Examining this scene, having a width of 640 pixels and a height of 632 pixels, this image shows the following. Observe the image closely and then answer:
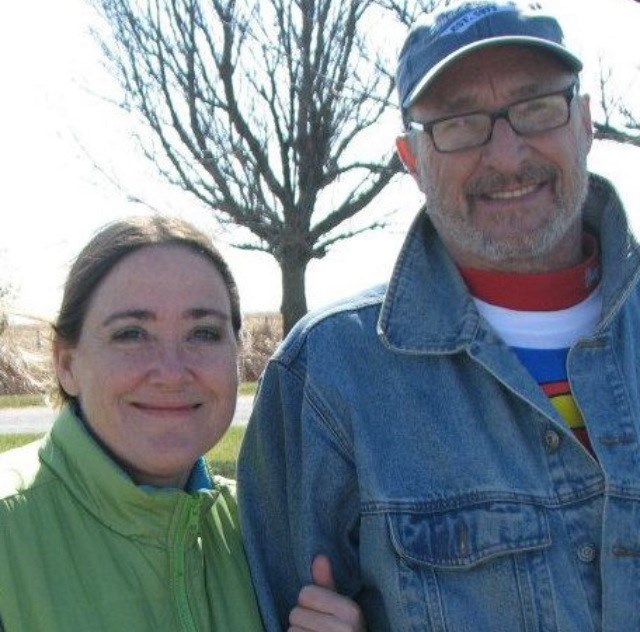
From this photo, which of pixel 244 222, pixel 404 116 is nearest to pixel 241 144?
pixel 244 222

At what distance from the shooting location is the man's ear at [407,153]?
2945 millimetres

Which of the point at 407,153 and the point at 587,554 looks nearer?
the point at 587,554

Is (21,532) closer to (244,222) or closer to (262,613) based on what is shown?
(262,613)

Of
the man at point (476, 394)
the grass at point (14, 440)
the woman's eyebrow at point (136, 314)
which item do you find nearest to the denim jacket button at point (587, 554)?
the man at point (476, 394)

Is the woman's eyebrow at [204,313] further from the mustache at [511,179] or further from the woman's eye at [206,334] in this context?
the mustache at [511,179]

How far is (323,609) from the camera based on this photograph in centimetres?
258

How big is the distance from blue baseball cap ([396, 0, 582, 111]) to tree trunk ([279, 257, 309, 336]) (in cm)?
1045

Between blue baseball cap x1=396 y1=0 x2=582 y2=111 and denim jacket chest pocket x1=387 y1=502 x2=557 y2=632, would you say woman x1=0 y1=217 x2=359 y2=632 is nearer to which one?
denim jacket chest pocket x1=387 y1=502 x2=557 y2=632

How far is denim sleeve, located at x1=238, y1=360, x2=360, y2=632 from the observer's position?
105 inches

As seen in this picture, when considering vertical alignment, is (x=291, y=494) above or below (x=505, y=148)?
below

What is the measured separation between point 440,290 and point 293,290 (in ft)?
34.6

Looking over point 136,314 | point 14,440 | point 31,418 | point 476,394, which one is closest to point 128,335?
point 136,314

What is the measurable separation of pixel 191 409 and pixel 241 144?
1018 centimetres

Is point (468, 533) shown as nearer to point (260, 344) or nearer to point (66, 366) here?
point (66, 366)
